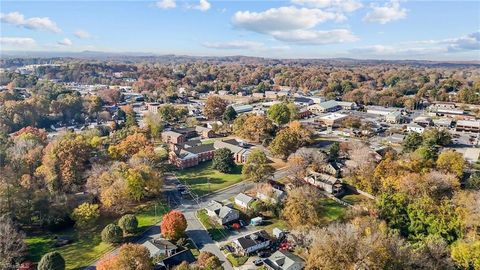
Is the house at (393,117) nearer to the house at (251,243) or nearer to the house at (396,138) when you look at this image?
the house at (396,138)

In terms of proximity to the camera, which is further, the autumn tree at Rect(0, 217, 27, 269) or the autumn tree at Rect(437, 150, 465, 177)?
the autumn tree at Rect(437, 150, 465, 177)

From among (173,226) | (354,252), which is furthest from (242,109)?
(354,252)

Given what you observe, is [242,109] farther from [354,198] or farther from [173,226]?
[173,226]

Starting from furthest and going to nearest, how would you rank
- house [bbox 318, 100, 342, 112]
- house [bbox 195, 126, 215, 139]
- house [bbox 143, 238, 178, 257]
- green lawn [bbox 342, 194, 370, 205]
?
house [bbox 318, 100, 342, 112] < house [bbox 195, 126, 215, 139] < green lawn [bbox 342, 194, 370, 205] < house [bbox 143, 238, 178, 257]

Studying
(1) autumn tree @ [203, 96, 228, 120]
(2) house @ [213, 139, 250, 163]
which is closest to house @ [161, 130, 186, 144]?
(2) house @ [213, 139, 250, 163]

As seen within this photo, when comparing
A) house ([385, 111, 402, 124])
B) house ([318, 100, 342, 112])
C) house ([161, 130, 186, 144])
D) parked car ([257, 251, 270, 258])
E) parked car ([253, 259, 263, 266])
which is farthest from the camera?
house ([318, 100, 342, 112])

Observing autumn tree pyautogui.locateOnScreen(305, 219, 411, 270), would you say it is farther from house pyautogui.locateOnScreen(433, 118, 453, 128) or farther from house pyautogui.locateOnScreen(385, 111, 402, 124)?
house pyautogui.locateOnScreen(385, 111, 402, 124)
